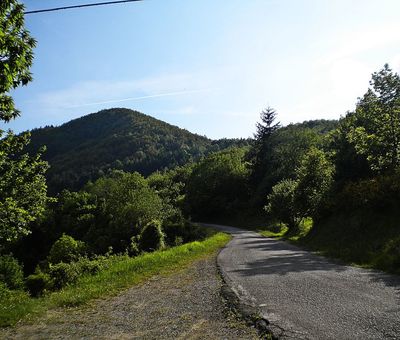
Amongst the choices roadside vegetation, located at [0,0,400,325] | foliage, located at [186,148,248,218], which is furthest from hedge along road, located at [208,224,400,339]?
foliage, located at [186,148,248,218]

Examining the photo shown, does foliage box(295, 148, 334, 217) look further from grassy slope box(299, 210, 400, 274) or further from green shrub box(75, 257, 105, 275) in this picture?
green shrub box(75, 257, 105, 275)

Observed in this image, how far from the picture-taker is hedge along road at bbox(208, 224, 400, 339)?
6.01m

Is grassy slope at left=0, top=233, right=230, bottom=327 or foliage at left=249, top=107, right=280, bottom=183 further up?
foliage at left=249, top=107, right=280, bottom=183

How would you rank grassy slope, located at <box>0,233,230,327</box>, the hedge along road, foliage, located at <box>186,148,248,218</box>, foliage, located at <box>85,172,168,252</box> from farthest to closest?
foliage, located at <box>186,148,248,218</box> < foliage, located at <box>85,172,168,252</box> < grassy slope, located at <box>0,233,230,327</box> < the hedge along road

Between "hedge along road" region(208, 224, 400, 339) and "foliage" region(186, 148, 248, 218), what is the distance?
69683 millimetres

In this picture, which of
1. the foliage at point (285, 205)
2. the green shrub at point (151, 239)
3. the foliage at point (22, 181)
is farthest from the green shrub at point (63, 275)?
the foliage at point (285, 205)

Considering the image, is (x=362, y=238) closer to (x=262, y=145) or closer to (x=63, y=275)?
(x=63, y=275)

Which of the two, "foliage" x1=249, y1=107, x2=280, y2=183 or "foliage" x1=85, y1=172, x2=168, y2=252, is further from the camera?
"foliage" x1=249, y1=107, x2=280, y2=183

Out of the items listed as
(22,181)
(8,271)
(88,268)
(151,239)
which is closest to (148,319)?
(88,268)

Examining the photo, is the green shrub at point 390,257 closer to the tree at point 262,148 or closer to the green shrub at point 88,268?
the green shrub at point 88,268

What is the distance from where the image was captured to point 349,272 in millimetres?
11406

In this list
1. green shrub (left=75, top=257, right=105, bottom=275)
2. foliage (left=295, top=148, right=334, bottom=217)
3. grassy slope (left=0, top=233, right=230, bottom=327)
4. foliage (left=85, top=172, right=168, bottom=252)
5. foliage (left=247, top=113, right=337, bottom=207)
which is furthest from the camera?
foliage (left=247, top=113, right=337, bottom=207)

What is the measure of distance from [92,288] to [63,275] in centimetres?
244

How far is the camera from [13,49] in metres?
8.05
